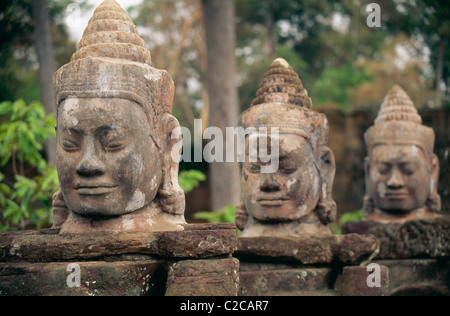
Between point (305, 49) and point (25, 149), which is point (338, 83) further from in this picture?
point (25, 149)

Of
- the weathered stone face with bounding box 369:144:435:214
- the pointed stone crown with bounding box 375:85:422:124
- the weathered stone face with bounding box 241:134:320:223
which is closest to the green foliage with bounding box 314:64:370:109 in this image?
the pointed stone crown with bounding box 375:85:422:124

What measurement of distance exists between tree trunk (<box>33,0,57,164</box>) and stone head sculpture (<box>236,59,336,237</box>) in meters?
4.91

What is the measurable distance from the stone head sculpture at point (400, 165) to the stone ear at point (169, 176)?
9.61 ft

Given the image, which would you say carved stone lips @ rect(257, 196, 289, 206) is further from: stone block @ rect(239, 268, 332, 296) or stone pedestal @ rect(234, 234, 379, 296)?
stone block @ rect(239, 268, 332, 296)

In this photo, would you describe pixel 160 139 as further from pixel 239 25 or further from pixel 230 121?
pixel 239 25

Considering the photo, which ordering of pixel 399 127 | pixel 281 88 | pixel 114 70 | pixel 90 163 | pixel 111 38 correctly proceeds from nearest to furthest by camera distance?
pixel 90 163
pixel 114 70
pixel 111 38
pixel 281 88
pixel 399 127

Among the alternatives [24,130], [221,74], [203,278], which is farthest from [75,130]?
[221,74]

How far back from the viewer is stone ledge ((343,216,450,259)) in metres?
5.88

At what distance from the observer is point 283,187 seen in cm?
484

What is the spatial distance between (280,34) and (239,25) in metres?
1.36

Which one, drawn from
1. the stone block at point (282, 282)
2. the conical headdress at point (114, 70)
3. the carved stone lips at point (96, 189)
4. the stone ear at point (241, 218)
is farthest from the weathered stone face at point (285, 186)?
the carved stone lips at point (96, 189)

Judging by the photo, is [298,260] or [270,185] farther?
[270,185]

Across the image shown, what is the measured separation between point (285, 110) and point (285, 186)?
2.23 feet

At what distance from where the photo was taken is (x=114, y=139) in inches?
145
